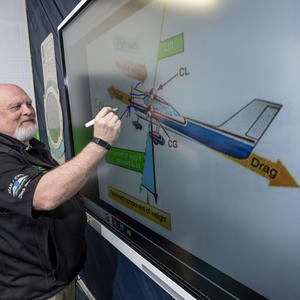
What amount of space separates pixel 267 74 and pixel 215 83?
4.8 inches

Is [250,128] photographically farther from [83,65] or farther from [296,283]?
[83,65]

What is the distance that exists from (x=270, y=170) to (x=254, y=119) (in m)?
0.10

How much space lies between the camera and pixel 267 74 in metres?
0.45

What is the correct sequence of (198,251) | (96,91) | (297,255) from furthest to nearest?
(96,91)
(198,251)
(297,255)

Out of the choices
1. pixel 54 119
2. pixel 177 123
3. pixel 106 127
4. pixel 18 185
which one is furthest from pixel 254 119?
pixel 54 119

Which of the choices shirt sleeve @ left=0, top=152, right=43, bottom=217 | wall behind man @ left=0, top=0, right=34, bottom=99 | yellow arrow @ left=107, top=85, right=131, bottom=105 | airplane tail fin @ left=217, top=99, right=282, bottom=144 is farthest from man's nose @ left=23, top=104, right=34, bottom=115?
wall behind man @ left=0, top=0, right=34, bottom=99

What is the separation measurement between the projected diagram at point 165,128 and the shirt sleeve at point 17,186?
0.33m

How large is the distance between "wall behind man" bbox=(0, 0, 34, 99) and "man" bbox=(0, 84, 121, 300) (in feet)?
4.63

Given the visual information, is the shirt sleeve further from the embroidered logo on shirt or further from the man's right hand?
the man's right hand

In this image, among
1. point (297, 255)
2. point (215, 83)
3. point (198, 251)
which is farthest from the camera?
point (198, 251)

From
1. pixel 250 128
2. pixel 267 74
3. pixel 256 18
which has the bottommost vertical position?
pixel 250 128

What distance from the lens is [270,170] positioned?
0.46 meters

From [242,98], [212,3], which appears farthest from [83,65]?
[242,98]

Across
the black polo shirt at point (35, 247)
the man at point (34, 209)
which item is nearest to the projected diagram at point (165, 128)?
the man at point (34, 209)
